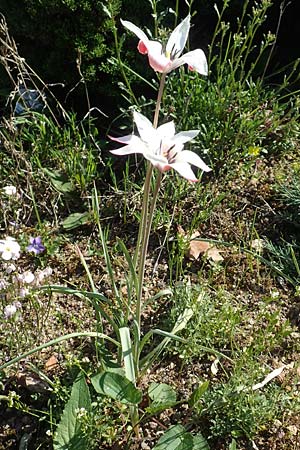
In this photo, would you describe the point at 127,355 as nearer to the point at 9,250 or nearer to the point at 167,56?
the point at 9,250

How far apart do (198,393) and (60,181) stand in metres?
1.04

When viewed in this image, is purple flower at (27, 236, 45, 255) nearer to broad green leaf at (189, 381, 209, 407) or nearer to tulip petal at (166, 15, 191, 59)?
broad green leaf at (189, 381, 209, 407)

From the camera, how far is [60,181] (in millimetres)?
2379

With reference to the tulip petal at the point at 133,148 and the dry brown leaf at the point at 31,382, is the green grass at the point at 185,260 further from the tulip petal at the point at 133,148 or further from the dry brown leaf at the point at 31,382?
the tulip petal at the point at 133,148

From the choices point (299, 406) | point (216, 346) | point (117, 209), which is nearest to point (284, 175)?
point (117, 209)

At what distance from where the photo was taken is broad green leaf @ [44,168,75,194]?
2355mm

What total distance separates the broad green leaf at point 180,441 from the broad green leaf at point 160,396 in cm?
7

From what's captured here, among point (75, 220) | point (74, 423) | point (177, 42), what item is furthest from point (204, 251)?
point (177, 42)

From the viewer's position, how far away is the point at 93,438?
5.57 ft

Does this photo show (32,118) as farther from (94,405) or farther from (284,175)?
(94,405)

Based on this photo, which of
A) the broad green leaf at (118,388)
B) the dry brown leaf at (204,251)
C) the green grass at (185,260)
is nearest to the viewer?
the broad green leaf at (118,388)

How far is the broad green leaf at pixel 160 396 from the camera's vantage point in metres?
Result: 1.69

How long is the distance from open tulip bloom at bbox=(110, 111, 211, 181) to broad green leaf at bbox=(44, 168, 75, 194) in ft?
3.25

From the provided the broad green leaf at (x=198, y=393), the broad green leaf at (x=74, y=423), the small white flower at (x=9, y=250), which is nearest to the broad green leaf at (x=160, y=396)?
the broad green leaf at (x=198, y=393)
